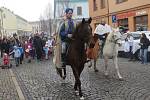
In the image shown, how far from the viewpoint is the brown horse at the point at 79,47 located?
1036cm

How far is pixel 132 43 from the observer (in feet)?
78.2

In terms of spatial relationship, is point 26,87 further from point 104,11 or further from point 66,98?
point 104,11

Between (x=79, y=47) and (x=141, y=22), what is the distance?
2397 cm

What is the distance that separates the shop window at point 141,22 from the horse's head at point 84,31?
22.0 m

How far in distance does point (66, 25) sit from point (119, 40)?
358 centimetres

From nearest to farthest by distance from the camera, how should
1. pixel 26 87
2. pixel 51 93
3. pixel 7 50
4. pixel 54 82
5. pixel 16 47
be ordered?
pixel 51 93 < pixel 26 87 < pixel 54 82 < pixel 16 47 < pixel 7 50

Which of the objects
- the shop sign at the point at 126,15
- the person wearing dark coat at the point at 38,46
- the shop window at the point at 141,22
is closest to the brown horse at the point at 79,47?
the person wearing dark coat at the point at 38,46

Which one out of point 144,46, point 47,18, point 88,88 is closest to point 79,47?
point 88,88

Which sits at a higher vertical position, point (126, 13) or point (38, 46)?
point (126, 13)

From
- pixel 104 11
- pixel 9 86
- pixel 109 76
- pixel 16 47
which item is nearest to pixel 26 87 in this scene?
pixel 9 86

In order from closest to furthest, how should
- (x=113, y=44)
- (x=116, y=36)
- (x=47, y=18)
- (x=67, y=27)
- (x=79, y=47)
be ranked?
(x=79, y=47), (x=67, y=27), (x=116, y=36), (x=113, y=44), (x=47, y=18)

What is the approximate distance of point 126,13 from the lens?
3681 centimetres

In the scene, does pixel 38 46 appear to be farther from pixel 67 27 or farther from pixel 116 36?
pixel 67 27

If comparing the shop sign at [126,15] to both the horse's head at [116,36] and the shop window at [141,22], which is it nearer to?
the shop window at [141,22]
